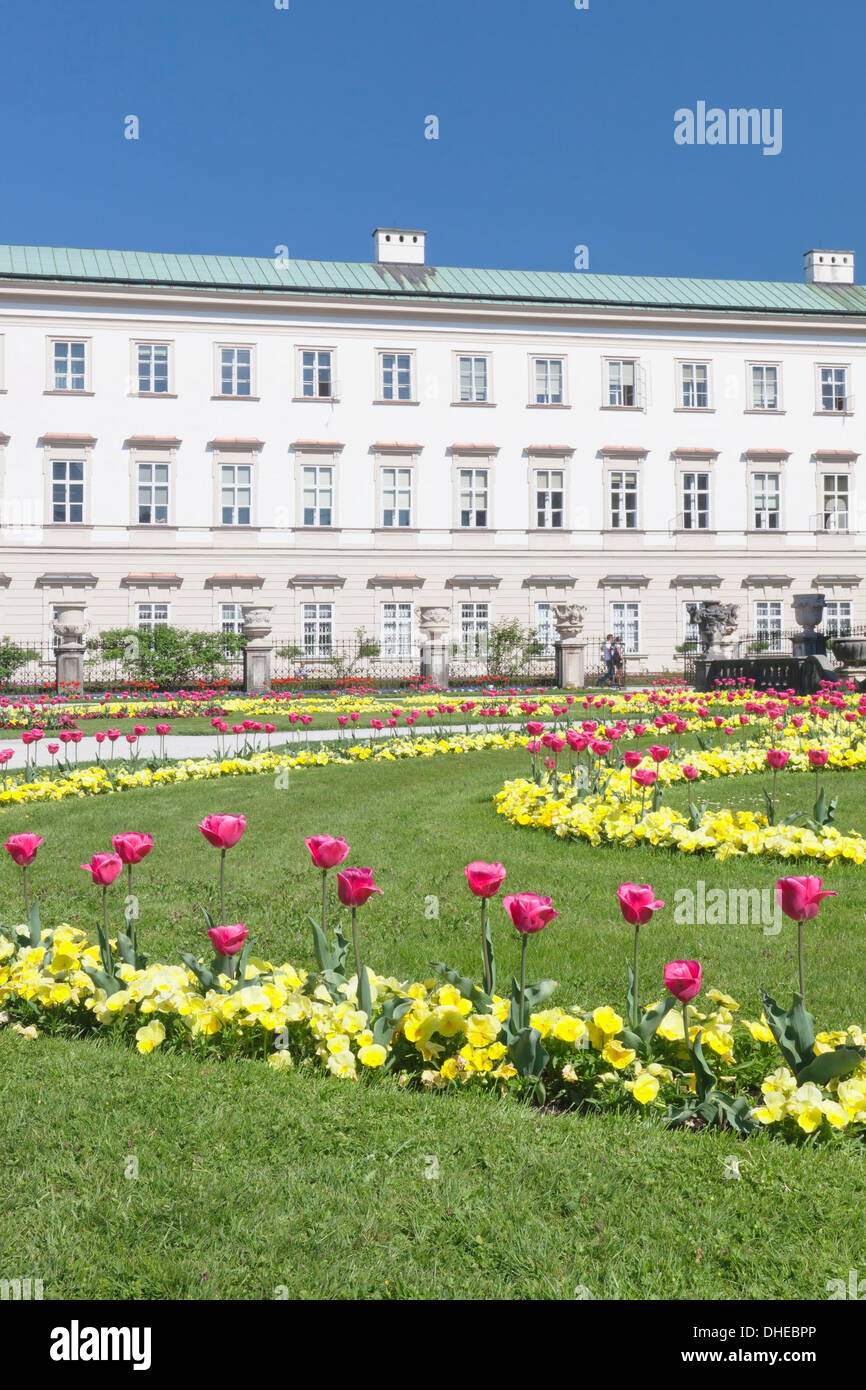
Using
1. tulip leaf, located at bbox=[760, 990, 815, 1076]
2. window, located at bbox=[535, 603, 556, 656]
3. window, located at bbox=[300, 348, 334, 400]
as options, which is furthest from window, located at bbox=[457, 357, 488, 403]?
tulip leaf, located at bbox=[760, 990, 815, 1076]

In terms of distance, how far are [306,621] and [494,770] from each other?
1045 inches

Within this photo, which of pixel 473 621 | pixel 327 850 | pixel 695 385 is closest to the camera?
pixel 327 850

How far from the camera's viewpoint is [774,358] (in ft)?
131

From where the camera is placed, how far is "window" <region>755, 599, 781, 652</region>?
38.7 m

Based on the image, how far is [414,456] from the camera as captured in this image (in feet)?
122

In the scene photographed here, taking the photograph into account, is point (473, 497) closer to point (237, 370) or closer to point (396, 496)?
point (396, 496)

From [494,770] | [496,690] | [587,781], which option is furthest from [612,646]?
[587,781]

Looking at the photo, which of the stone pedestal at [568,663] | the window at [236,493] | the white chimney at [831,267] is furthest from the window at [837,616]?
the window at [236,493]

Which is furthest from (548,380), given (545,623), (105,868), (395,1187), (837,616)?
(395,1187)

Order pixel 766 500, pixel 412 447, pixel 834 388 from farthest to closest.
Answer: pixel 834 388 < pixel 766 500 < pixel 412 447

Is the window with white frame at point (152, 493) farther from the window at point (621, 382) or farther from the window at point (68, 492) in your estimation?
the window at point (621, 382)

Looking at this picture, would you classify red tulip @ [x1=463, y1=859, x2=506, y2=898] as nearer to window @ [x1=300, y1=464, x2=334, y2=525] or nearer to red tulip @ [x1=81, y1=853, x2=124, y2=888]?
red tulip @ [x1=81, y1=853, x2=124, y2=888]

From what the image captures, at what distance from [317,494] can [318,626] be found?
15.1 ft
